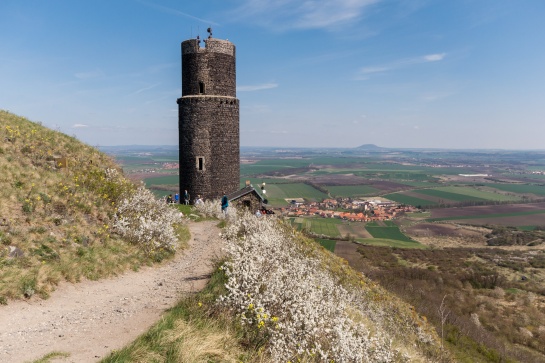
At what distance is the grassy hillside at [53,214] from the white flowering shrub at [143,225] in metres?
0.19

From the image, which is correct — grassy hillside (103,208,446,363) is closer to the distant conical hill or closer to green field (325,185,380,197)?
the distant conical hill

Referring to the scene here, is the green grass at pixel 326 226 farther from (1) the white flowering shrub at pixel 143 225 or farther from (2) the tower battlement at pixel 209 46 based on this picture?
(1) the white flowering shrub at pixel 143 225

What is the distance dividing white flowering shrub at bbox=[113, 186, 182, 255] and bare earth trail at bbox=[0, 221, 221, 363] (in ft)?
5.30

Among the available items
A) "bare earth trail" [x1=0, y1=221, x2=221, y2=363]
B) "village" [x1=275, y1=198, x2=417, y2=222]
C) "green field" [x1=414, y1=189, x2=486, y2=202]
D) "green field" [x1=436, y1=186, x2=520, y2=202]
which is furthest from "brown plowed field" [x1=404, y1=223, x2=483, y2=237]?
"bare earth trail" [x1=0, y1=221, x2=221, y2=363]

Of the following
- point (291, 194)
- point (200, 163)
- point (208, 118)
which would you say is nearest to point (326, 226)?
point (200, 163)

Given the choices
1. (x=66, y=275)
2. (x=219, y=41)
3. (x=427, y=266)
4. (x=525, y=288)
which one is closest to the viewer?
(x=66, y=275)

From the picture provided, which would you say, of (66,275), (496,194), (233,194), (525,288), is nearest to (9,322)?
(66,275)

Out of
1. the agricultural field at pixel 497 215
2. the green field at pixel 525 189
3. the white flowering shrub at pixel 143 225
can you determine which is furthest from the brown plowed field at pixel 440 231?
the green field at pixel 525 189

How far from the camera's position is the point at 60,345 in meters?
5.36

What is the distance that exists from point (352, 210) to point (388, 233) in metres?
27.9

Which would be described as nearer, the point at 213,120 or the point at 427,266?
the point at 213,120

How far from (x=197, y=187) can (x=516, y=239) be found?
58872 mm

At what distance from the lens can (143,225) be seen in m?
11.5

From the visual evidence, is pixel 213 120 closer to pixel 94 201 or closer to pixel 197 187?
pixel 197 187
